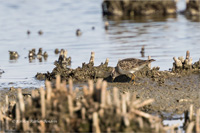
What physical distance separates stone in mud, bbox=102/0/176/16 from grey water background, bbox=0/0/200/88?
1634mm

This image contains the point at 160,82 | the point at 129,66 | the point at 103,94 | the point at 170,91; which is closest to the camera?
the point at 103,94

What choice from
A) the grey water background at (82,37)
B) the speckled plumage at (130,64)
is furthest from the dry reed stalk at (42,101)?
the grey water background at (82,37)

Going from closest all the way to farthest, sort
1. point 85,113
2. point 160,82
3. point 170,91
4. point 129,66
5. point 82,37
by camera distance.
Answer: point 85,113, point 170,91, point 129,66, point 160,82, point 82,37

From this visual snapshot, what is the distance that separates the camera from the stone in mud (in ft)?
113

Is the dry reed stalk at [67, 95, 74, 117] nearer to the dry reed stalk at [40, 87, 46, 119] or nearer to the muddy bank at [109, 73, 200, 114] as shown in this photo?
the dry reed stalk at [40, 87, 46, 119]

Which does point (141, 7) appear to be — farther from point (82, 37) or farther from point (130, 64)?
point (130, 64)

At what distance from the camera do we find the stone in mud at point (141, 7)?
34562 millimetres

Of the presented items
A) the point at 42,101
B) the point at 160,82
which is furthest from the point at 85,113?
the point at 160,82

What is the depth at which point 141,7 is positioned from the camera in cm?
3450

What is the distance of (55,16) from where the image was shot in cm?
3434

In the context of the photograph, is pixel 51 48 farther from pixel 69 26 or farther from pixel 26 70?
pixel 69 26

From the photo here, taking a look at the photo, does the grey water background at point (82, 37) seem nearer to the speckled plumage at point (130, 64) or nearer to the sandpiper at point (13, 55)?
the sandpiper at point (13, 55)

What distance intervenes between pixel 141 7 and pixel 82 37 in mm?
11842

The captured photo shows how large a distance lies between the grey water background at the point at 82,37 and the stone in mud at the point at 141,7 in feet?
5.36
